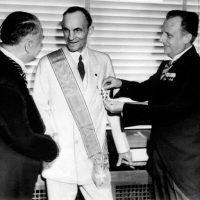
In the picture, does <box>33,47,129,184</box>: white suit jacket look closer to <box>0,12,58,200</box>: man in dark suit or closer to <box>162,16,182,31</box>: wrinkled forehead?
<box>0,12,58,200</box>: man in dark suit

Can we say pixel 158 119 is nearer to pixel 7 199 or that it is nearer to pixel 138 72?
pixel 138 72

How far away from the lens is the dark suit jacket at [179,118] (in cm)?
232

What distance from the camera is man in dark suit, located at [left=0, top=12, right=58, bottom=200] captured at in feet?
6.09

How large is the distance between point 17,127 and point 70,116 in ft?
2.09

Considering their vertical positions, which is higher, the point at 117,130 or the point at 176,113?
the point at 176,113

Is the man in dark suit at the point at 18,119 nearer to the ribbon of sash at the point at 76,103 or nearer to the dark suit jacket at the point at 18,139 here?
the dark suit jacket at the point at 18,139

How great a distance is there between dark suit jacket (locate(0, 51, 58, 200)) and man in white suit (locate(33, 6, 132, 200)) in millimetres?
305

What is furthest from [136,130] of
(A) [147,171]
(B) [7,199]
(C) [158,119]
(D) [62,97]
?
(B) [7,199]

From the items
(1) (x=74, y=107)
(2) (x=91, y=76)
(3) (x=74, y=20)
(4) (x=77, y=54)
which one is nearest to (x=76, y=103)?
(1) (x=74, y=107)

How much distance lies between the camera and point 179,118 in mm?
2402

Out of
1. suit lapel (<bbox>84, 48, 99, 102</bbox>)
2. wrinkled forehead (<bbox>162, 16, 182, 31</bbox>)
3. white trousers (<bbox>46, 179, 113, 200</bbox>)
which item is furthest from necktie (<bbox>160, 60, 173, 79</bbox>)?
white trousers (<bbox>46, 179, 113, 200</bbox>)

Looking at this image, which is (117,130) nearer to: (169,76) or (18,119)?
(169,76)

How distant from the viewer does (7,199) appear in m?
2.05

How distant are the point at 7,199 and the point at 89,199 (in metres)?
0.66
